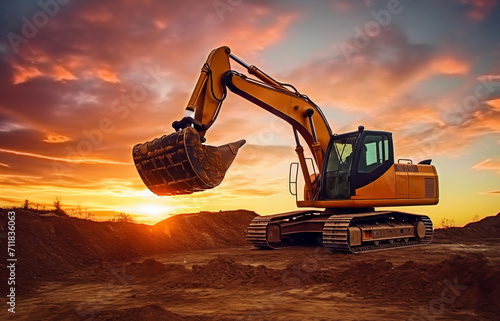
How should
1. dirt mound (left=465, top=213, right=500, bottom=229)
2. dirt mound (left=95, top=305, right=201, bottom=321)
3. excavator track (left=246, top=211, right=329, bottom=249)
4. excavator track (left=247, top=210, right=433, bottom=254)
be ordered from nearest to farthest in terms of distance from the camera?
1. dirt mound (left=95, top=305, right=201, bottom=321)
2. excavator track (left=247, top=210, right=433, bottom=254)
3. excavator track (left=246, top=211, right=329, bottom=249)
4. dirt mound (left=465, top=213, right=500, bottom=229)

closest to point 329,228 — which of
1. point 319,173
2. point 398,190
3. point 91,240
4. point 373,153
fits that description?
point 319,173

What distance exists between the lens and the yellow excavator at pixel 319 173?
8763 millimetres

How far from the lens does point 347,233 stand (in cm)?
1087

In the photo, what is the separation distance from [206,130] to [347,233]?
4467mm

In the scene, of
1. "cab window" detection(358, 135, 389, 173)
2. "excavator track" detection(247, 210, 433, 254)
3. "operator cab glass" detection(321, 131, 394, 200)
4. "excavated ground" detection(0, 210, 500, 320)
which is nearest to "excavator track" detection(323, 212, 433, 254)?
"excavator track" detection(247, 210, 433, 254)

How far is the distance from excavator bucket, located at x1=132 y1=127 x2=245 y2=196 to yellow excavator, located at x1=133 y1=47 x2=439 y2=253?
2 centimetres

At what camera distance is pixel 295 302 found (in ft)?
19.9

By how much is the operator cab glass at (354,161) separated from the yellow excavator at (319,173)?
3 cm

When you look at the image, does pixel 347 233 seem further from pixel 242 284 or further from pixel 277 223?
pixel 242 284

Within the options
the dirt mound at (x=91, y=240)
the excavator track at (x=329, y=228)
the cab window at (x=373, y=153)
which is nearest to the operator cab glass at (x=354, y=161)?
the cab window at (x=373, y=153)

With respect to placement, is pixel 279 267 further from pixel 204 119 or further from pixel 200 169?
pixel 204 119

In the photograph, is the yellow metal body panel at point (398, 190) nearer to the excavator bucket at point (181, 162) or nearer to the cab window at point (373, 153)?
the cab window at point (373, 153)

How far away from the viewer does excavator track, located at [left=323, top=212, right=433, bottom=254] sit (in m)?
11.0

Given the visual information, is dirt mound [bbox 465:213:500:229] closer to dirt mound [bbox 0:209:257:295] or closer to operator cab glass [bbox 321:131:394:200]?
dirt mound [bbox 0:209:257:295]
